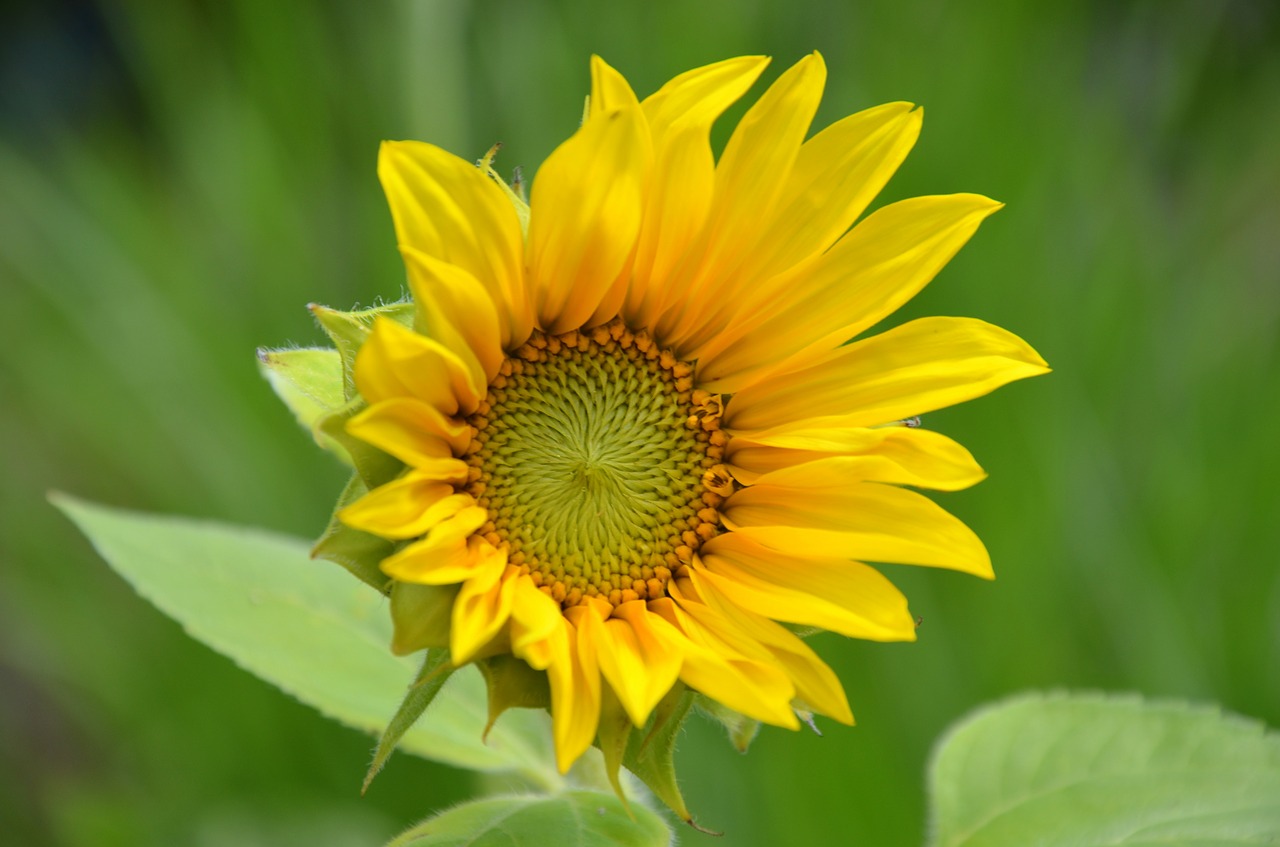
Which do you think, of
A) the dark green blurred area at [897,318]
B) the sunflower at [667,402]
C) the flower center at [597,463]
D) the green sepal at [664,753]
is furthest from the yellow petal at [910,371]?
the dark green blurred area at [897,318]

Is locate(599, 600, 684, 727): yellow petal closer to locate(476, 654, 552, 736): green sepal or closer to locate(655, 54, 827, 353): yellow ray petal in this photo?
locate(476, 654, 552, 736): green sepal

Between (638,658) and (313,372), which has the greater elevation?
(313,372)

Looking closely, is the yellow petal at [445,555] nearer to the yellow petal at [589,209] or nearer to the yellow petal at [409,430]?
the yellow petal at [409,430]

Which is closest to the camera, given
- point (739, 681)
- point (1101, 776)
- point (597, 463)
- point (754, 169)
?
point (739, 681)

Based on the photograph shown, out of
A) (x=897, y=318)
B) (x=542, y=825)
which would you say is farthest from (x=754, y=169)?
(x=897, y=318)

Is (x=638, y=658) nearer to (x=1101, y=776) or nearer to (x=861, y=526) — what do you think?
(x=861, y=526)

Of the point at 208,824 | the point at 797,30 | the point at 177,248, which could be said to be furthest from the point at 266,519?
the point at 797,30

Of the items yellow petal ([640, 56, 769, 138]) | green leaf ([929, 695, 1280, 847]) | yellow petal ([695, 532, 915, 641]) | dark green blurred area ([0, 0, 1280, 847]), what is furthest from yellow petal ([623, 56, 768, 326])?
dark green blurred area ([0, 0, 1280, 847])
